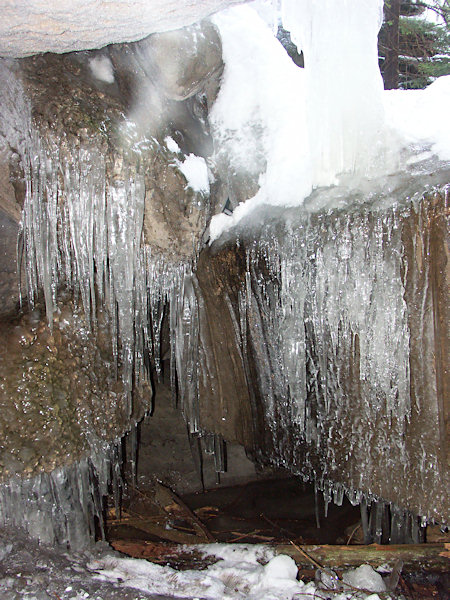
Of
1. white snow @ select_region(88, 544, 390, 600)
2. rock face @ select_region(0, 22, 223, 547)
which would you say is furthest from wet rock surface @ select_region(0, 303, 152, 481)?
white snow @ select_region(88, 544, 390, 600)

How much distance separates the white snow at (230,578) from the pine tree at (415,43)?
7197 mm

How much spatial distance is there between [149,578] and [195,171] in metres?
2.63

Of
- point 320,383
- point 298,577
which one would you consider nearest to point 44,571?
point 298,577

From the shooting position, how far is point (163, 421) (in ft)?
18.1

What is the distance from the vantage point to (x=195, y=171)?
3.28 m

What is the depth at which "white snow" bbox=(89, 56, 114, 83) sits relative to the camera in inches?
118

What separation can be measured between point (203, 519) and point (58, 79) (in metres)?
4.25

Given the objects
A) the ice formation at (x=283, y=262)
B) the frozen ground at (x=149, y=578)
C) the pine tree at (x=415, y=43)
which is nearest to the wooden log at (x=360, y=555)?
the frozen ground at (x=149, y=578)

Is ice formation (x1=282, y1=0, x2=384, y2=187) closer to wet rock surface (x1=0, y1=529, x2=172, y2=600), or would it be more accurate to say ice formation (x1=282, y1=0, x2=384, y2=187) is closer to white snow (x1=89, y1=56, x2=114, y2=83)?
white snow (x1=89, y1=56, x2=114, y2=83)

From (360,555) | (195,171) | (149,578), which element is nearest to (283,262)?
(195,171)

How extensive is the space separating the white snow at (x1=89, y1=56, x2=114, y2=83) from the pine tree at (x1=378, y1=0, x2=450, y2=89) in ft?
18.8

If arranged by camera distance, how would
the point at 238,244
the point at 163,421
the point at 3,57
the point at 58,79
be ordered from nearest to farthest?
1. the point at 3,57
2. the point at 58,79
3. the point at 238,244
4. the point at 163,421

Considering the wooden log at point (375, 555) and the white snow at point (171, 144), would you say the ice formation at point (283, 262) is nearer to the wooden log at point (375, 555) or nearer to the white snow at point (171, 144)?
the white snow at point (171, 144)

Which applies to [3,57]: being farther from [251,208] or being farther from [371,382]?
[371,382]
